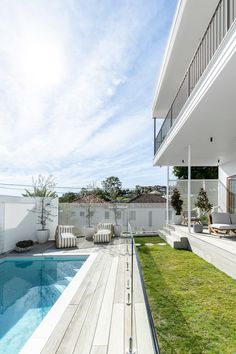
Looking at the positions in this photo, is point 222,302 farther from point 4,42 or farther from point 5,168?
point 5,168

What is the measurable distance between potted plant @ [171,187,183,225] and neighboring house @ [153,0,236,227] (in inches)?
63.5

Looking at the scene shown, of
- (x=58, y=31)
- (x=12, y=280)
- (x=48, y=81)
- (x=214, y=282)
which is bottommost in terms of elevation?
(x=12, y=280)

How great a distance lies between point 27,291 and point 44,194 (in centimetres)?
650

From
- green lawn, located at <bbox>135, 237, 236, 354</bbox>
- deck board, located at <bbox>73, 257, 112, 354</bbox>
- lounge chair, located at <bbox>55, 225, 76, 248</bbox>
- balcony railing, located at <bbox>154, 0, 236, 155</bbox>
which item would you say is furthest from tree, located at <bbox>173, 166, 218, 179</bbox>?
deck board, located at <bbox>73, 257, 112, 354</bbox>

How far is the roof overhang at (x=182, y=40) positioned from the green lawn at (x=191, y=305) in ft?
19.2

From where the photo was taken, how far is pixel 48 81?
28.7ft

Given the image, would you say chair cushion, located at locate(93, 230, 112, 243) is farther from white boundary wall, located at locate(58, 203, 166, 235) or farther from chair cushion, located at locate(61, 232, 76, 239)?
white boundary wall, located at locate(58, 203, 166, 235)

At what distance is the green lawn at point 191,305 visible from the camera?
3.36m

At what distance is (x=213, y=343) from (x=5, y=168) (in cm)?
1646

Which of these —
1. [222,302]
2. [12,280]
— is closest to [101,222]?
[12,280]

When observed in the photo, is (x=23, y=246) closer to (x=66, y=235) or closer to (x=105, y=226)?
(x=66, y=235)

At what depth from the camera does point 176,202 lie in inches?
498

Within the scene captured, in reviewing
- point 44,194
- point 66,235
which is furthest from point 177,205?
point 44,194

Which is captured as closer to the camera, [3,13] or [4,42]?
[3,13]
